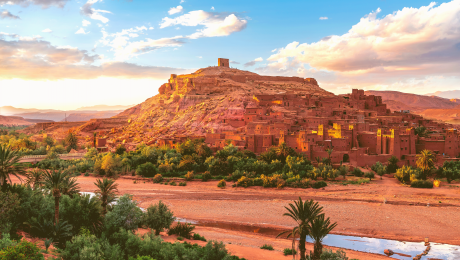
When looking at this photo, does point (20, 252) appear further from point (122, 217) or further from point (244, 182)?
point (244, 182)

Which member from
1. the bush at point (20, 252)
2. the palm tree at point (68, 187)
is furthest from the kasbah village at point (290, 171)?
the bush at point (20, 252)

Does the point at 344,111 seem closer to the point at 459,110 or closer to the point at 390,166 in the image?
the point at 390,166

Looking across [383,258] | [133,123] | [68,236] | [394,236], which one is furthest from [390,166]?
[133,123]

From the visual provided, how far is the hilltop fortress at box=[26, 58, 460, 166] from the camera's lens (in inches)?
1159

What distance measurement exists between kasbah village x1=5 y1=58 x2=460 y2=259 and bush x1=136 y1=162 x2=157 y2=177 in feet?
2.36

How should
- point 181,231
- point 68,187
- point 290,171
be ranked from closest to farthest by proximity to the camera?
point 68,187 < point 181,231 < point 290,171

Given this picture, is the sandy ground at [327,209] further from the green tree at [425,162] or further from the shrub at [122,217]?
the shrub at [122,217]

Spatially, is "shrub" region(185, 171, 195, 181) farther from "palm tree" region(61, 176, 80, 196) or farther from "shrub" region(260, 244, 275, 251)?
"shrub" region(260, 244, 275, 251)

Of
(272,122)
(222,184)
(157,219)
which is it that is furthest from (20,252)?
(272,122)

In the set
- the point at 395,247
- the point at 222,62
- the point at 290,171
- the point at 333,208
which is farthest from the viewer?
the point at 222,62

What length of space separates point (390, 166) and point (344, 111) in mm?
12769

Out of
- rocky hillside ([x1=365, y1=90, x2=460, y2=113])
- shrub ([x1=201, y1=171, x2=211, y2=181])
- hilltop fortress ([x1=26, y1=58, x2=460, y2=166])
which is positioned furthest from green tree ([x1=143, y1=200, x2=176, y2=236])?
rocky hillside ([x1=365, y1=90, x2=460, y2=113])

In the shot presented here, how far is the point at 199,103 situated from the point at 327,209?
30.6 meters

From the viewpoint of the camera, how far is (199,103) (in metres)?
48.0
